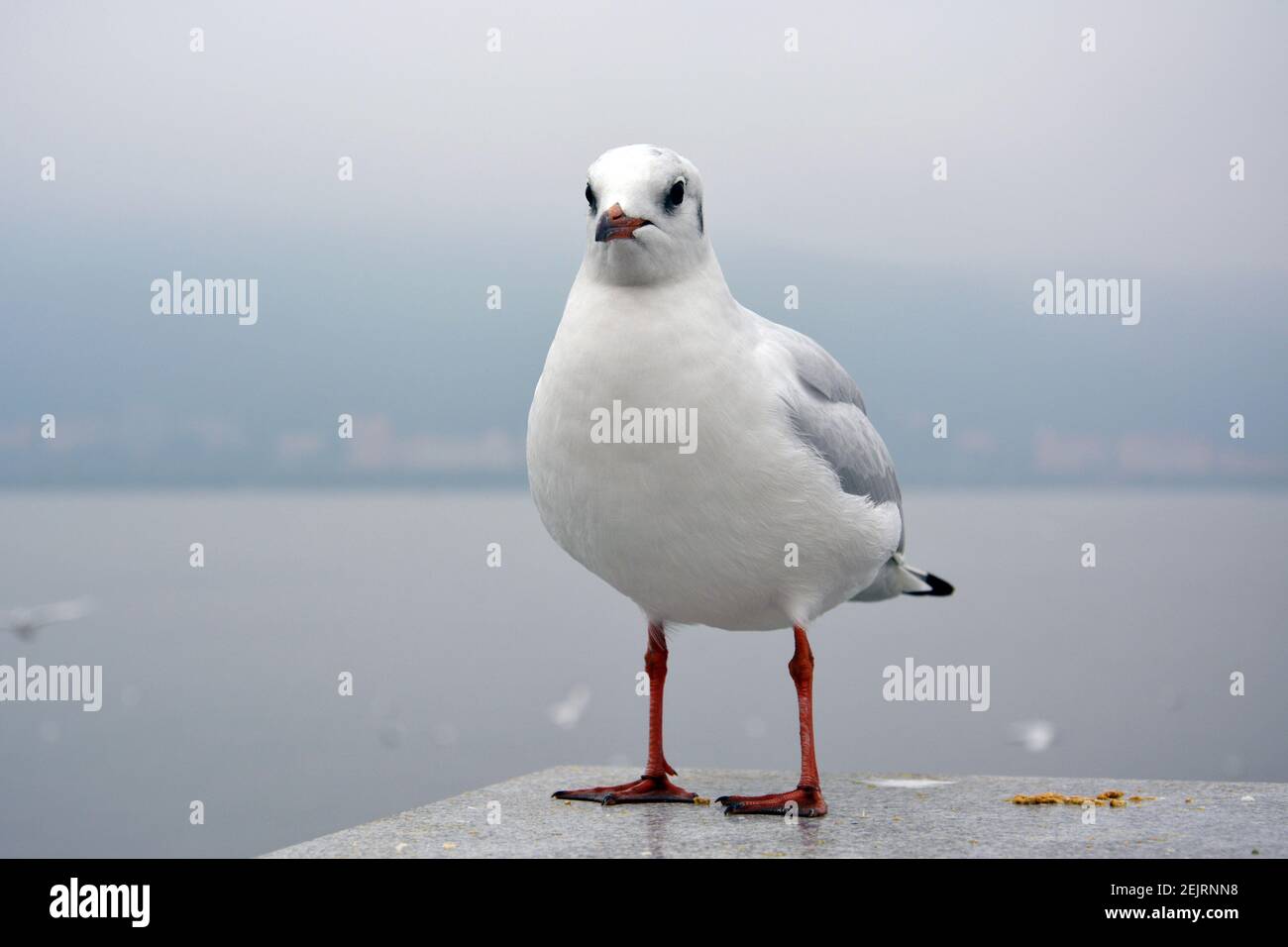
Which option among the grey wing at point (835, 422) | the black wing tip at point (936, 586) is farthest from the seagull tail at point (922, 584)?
the grey wing at point (835, 422)

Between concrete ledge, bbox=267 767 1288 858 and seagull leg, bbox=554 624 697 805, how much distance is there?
13 cm

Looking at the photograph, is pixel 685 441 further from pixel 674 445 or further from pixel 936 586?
pixel 936 586

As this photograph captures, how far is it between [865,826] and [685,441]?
1609 mm

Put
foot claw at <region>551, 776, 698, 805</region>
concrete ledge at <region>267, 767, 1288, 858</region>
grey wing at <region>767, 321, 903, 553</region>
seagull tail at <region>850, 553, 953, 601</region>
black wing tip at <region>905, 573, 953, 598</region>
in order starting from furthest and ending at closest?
Result: black wing tip at <region>905, 573, 953, 598</region>, seagull tail at <region>850, 553, 953, 601</region>, foot claw at <region>551, 776, 698, 805</region>, grey wing at <region>767, 321, 903, 553</region>, concrete ledge at <region>267, 767, 1288, 858</region>

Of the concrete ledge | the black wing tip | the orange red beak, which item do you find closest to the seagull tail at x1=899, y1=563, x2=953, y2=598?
the black wing tip

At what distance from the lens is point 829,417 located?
551cm

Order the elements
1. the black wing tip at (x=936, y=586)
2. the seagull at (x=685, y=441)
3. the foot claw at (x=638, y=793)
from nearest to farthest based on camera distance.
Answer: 1. the seagull at (x=685, y=441)
2. the foot claw at (x=638, y=793)
3. the black wing tip at (x=936, y=586)

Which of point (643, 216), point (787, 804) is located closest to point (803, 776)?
point (787, 804)

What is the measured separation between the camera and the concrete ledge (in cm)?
478

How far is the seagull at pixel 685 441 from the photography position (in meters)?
5.02

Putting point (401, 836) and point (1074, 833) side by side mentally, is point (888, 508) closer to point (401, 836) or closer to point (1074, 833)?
point (1074, 833)

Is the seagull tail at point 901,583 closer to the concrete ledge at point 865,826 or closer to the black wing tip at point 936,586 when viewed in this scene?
the black wing tip at point 936,586

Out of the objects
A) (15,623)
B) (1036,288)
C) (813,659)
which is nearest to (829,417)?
(813,659)

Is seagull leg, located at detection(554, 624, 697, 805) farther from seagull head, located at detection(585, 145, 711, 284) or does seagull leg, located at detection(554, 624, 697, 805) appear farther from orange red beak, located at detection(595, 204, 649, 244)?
orange red beak, located at detection(595, 204, 649, 244)
